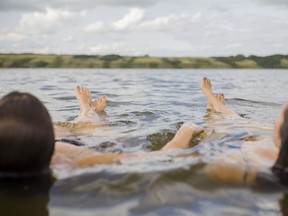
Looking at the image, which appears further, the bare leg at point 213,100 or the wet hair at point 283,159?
the bare leg at point 213,100

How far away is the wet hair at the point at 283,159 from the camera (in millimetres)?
3055

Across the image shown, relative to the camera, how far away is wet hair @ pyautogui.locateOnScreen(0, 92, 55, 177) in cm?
269

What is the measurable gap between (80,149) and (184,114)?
5.01 meters

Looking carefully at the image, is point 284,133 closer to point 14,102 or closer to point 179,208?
point 179,208

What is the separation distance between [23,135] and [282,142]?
6.23 ft

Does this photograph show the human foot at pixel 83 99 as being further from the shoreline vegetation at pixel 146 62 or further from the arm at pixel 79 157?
the shoreline vegetation at pixel 146 62

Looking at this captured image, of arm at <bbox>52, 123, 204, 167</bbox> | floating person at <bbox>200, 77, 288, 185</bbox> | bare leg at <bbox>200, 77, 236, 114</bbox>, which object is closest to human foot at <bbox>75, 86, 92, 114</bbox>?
bare leg at <bbox>200, 77, 236, 114</bbox>

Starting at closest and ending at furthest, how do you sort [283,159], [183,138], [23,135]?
[23,135] → [283,159] → [183,138]

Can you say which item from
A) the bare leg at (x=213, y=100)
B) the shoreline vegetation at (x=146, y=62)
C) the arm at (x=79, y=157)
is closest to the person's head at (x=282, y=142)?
the arm at (x=79, y=157)

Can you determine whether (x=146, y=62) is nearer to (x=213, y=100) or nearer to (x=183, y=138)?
(x=213, y=100)

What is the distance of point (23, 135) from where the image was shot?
270 centimetres

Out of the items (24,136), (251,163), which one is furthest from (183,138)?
(24,136)

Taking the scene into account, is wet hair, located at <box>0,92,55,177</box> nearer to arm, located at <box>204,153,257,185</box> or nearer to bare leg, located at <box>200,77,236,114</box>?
arm, located at <box>204,153,257,185</box>

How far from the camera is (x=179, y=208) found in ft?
8.18
